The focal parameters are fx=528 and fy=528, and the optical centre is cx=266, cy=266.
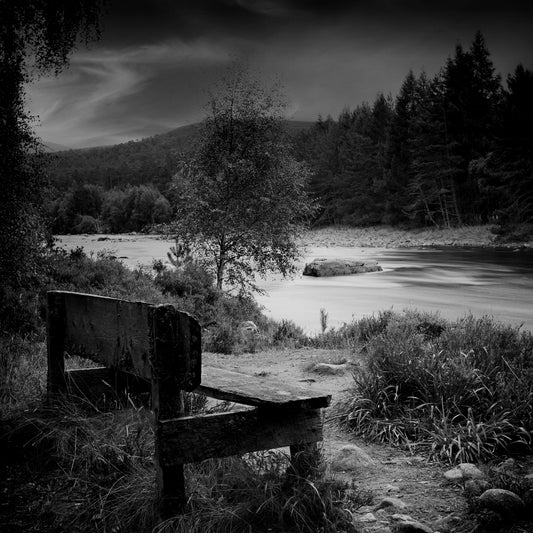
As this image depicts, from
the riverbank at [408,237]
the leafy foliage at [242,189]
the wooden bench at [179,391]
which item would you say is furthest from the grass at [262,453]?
the riverbank at [408,237]

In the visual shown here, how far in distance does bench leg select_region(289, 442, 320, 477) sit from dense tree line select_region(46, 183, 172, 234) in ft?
308

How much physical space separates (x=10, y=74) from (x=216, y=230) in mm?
9834

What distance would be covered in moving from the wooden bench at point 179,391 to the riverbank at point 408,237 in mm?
36055

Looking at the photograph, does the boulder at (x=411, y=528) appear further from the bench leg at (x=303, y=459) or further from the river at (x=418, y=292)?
the river at (x=418, y=292)

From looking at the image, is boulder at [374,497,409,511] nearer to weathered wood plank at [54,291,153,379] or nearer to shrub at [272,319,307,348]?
weathered wood plank at [54,291,153,379]

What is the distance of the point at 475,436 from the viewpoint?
4.71 meters

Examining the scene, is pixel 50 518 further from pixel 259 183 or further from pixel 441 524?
pixel 259 183

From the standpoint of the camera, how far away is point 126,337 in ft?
11.9

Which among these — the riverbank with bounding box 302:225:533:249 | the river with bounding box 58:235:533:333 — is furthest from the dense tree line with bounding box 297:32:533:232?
the river with bounding box 58:235:533:333

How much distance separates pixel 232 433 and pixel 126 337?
0.98 metres

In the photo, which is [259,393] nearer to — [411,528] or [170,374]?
[170,374]

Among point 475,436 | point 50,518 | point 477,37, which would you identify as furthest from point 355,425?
point 477,37

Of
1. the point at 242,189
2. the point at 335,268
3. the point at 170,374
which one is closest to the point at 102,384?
the point at 170,374

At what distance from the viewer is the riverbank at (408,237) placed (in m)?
50.0
